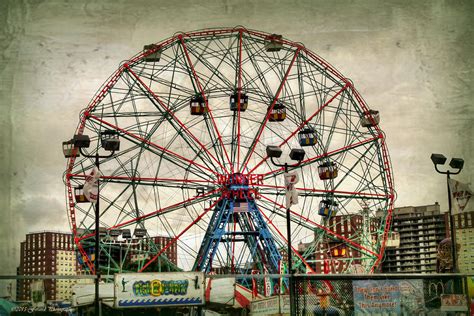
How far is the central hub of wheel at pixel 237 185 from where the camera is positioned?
3481cm

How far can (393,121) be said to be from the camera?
37469 millimetres

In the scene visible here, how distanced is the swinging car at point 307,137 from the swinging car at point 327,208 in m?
2.85

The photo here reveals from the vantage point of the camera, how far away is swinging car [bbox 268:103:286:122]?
118ft

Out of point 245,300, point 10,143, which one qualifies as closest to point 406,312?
point 245,300

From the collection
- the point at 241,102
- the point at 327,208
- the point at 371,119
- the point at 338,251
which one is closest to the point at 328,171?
the point at 327,208

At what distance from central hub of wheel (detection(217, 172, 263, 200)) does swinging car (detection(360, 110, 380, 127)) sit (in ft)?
20.6

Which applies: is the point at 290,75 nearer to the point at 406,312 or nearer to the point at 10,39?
the point at 10,39

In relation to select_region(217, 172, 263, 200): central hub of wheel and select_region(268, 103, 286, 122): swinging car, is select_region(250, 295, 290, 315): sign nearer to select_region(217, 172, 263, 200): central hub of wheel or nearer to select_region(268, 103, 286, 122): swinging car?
select_region(217, 172, 263, 200): central hub of wheel

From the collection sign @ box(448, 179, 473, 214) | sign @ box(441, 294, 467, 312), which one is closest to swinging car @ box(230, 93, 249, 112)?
sign @ box(448, 179, 473, 214)

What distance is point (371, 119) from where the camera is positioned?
122 ft

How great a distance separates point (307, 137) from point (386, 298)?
20487 mm

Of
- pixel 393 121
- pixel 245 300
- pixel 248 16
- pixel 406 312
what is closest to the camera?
pixel 406 312

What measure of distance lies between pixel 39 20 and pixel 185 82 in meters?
9.90

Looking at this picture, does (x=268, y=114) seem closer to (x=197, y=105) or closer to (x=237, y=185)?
(x=197, y=105)
